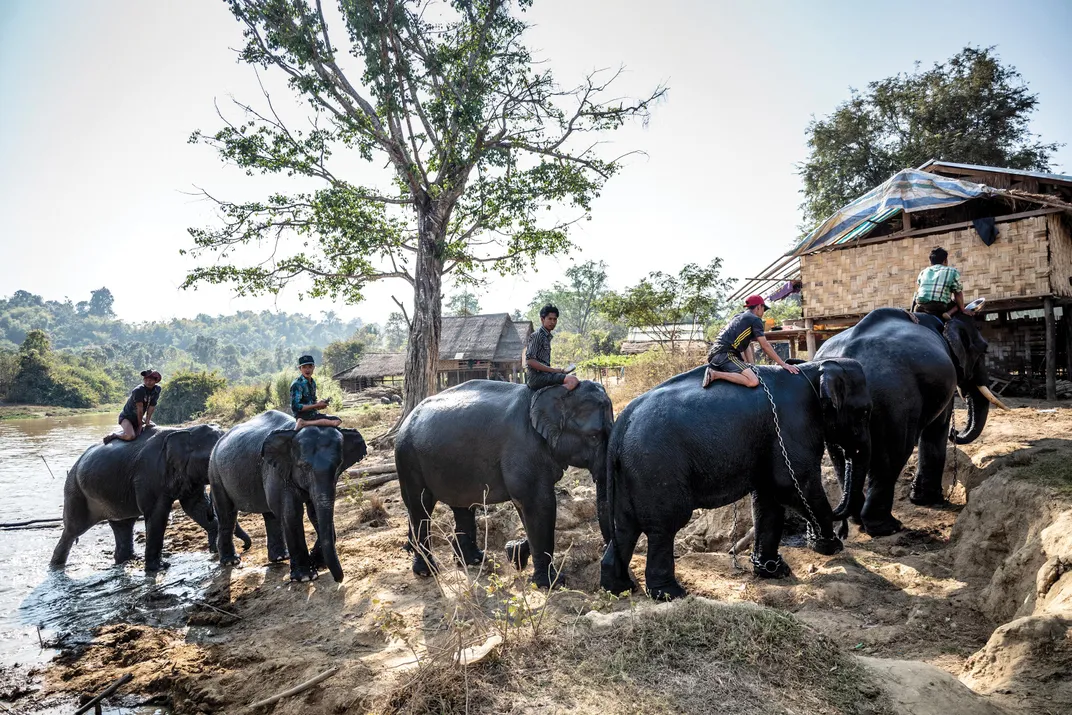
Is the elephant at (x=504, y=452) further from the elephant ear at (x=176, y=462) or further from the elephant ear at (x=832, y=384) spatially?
the elephant ear at (x=176, y=462)

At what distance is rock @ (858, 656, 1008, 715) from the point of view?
8.87 feet

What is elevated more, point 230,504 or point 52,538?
point 230,504

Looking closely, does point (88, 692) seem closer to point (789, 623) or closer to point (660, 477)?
point (660, 477)

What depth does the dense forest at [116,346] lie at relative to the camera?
150ft

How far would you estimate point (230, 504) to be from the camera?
771 centimetres

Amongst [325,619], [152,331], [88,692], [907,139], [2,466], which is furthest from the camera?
[152,331]

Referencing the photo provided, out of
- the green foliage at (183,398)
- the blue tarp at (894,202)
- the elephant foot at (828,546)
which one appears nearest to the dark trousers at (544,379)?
the elephant foot at (828,546)

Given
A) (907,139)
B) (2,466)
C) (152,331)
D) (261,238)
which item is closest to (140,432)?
(261,238)

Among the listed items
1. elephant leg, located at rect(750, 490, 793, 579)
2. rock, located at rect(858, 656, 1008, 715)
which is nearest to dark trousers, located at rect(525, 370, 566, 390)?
elephant leg, located at rect(750, 490, 793, 579)

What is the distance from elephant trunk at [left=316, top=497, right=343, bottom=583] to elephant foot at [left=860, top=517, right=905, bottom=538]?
4868 mm

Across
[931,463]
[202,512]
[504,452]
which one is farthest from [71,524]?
[931,463]

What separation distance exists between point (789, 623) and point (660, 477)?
1.59m

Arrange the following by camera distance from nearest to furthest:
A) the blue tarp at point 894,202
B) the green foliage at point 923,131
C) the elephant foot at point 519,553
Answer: the elephant foot at point 519,553 → the blue tarp at point 894,202 → the green foliage at point 923,131

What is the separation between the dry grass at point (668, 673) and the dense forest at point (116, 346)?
49.3 meters
